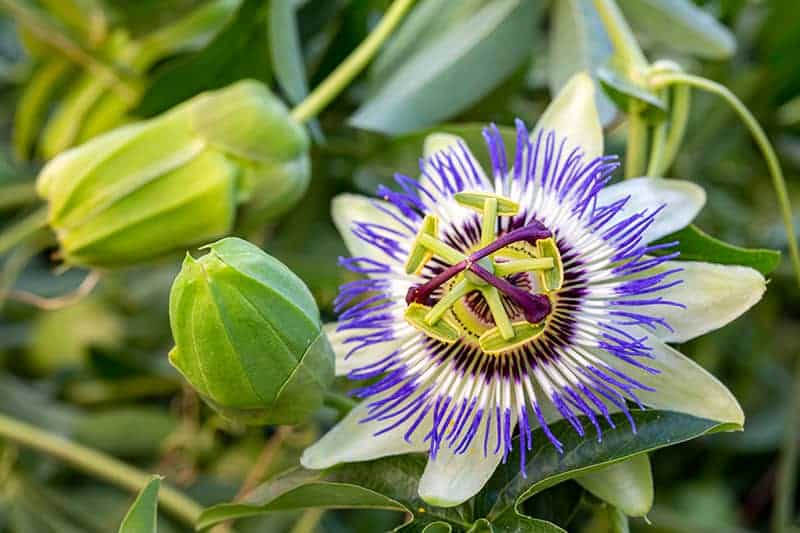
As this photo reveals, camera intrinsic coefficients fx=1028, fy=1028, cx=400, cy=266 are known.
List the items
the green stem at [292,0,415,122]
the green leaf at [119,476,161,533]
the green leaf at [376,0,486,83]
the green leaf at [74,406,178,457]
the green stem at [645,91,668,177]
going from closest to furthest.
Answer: the green leaf at [119,476,161,533]
the green stem at [645,91,668,177]
the green stem at [292,0,415,122]
the green leaf at [376,0,486,83]
the green leaf at [74,406,178,457]

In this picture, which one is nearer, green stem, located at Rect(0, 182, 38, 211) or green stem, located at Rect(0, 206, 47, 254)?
green stem, located at Rect(0, 206, 47, 254)

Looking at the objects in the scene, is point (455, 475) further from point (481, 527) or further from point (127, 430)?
point (127, 430)

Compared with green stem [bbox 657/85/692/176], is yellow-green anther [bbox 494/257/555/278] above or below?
below

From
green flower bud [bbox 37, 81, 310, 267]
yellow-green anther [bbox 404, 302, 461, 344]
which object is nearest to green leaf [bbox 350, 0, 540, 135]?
green flower bud [bbox 37, 81, 310, 267]

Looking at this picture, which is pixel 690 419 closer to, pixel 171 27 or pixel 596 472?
pixel 596 472

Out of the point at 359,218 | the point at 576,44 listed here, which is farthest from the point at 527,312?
the point at 576,44

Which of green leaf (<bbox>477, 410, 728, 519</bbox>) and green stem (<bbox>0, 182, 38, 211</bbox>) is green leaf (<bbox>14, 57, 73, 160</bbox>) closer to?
green stem (<bbox>0, 182, 38, 211</bbox>)

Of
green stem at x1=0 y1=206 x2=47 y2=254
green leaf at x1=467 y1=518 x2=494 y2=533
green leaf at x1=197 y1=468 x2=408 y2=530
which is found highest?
green leaf at x1=467 y1=518 x2=494 y2=533

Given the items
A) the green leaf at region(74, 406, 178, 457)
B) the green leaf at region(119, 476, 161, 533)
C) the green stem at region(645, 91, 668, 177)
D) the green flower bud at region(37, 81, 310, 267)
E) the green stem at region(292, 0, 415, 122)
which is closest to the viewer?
the green leaf at region(119, 476, 161, 533)
